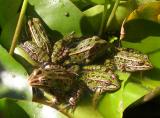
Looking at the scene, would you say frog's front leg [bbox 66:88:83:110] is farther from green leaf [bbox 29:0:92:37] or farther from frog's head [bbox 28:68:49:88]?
green leaf [bbox 29:0:92:37]

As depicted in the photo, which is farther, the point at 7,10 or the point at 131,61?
the point at 131,61

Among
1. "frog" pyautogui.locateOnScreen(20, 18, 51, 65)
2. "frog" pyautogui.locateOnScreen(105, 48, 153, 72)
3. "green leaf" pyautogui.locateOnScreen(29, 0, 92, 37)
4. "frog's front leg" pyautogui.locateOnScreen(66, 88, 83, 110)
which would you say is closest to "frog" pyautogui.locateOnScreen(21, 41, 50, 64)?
"frog" pyautogui.locateOnScreen(20, 18, 51, 65)

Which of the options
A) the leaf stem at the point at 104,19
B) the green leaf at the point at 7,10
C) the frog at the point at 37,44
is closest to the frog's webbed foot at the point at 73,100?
the frog at the point at 37,44

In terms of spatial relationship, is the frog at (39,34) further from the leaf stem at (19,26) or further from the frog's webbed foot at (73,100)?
the frog's webbed foot at (73,100)

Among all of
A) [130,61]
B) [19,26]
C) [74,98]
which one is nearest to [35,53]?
[19,26]

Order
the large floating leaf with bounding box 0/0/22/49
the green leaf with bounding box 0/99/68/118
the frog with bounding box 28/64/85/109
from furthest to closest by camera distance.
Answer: the large floating leaf with bounding box 0/0/22/49 → the frog with bounding box 28/64/85/109 → the green leaf with bounding box 0/99/68/118

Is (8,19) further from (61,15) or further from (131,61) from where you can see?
(131,61)
